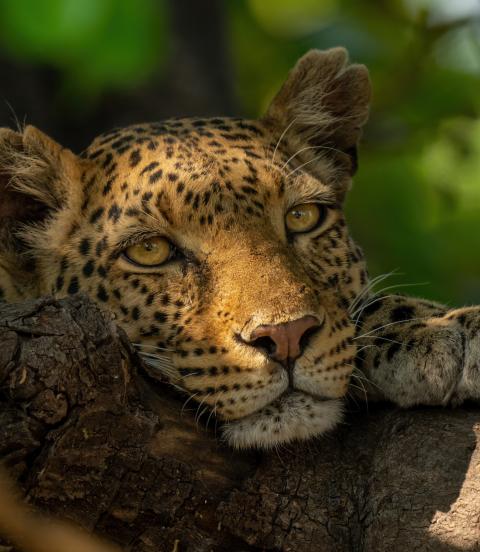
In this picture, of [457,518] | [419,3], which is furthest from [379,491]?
[419,3]

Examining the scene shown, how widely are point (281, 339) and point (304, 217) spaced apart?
1327mm

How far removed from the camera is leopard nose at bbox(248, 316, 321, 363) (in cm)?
463

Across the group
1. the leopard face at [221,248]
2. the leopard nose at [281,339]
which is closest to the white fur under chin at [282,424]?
the leopard face at [221,248]

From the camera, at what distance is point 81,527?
4.07 metres

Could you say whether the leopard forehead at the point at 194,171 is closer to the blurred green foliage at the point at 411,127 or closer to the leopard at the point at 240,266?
the leopard at the point at 240,266

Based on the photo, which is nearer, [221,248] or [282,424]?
[282,424]

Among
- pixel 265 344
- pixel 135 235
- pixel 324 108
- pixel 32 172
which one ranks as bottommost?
pixel 265 344

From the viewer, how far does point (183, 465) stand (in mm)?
4383

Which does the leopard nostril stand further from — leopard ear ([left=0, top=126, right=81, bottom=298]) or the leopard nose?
leopard ear ([left=0, top=126, right=81, bottom=298])

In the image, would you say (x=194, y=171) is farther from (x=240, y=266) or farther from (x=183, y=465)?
(x=183, y=465)

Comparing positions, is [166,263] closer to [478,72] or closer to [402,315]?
[402,315]

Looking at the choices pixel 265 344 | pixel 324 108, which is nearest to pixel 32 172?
pixel 265 344

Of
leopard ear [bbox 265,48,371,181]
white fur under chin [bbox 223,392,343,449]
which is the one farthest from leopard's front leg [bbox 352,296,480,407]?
leopard ear [bbox 265,48,371,181]

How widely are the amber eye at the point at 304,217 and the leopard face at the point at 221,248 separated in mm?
11
